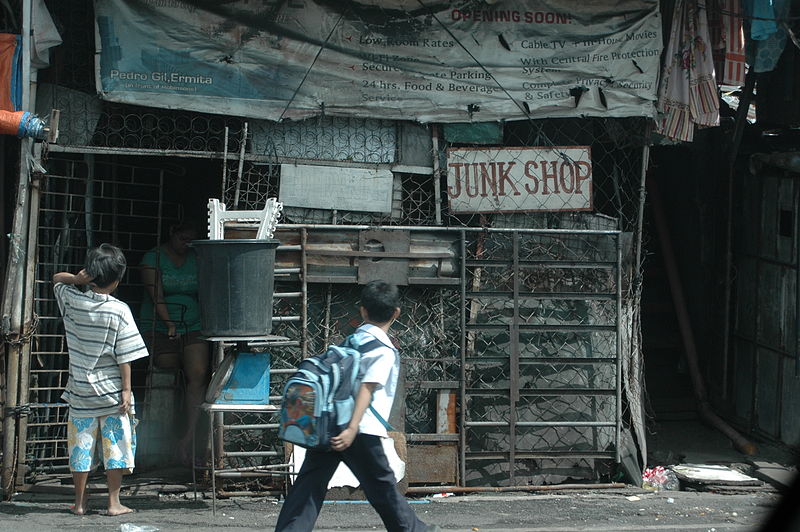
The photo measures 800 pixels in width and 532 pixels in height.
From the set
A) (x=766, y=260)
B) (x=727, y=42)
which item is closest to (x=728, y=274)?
(x=766, y=260)

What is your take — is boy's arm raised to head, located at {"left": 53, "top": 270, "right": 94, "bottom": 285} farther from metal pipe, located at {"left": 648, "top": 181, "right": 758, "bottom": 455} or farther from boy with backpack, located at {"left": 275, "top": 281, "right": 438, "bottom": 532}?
metal pipe, located at {"left": 648, "top": 181, "right": 758, "bottom": 455}

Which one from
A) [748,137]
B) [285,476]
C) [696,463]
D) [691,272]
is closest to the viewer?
[285,476]

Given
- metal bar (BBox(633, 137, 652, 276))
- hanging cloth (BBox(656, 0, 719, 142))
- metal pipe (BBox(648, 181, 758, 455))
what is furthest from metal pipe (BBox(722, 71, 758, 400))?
metal bar (BBox(633, 137, 652, 276))

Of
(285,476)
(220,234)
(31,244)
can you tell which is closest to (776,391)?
(285,476)

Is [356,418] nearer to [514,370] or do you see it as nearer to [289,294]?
[289,294]

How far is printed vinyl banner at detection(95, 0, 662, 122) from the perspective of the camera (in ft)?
24.6

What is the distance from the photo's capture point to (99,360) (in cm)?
657

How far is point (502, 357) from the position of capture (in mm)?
7805

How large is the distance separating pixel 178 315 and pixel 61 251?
1067mm

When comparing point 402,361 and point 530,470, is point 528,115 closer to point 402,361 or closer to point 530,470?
→ point 402,361

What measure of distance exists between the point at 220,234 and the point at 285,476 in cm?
194

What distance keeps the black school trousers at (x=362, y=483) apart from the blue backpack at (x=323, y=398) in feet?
0.47

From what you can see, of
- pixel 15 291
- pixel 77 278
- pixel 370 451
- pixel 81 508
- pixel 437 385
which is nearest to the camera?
pixel 370 451

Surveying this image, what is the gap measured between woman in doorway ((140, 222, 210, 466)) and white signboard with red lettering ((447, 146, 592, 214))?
2.27m
